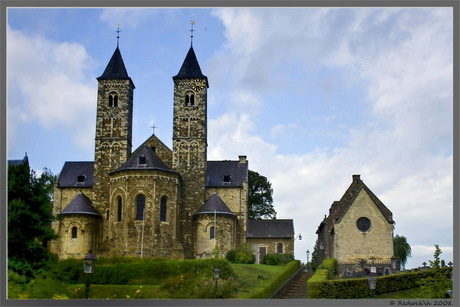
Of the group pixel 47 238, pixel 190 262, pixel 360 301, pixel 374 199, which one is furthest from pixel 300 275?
pixel 47 238

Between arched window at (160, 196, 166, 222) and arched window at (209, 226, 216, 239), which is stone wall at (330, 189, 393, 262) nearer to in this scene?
arched window at (209, 226, 216, 239)

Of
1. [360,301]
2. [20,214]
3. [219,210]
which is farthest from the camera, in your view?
[219,210]

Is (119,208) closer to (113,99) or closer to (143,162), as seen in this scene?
(143,162)

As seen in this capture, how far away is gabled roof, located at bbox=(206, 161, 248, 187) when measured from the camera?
65.4 metres

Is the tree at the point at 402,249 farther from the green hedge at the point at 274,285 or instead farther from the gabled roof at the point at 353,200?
the green hedge at the point at 274,285

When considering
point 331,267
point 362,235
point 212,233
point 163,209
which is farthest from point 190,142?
point 331,267

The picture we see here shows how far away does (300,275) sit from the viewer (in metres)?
50.1

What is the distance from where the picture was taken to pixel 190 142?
203ft

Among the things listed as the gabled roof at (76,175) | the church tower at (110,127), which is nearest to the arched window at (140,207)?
the church tower at (110,127)

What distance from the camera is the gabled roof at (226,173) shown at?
65438 mm

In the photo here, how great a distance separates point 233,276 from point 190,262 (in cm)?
315

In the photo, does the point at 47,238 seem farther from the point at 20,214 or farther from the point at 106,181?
the point at 106,181

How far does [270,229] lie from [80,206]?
20273 millimetres

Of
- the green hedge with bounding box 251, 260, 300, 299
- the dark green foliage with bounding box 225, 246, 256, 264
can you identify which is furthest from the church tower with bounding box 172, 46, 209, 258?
the green hedge with bounding box 251, 260, 300, 299
